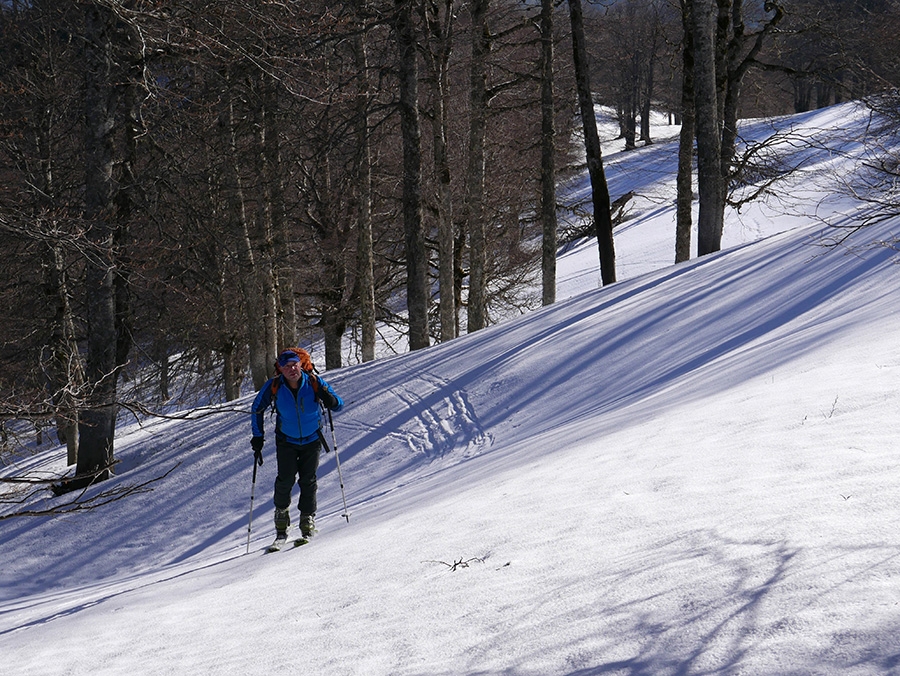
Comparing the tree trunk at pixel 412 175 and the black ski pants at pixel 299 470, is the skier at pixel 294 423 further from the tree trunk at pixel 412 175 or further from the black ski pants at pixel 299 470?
the tree trunk at pixel 412 175

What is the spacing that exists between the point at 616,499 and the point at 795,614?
2.01 meters

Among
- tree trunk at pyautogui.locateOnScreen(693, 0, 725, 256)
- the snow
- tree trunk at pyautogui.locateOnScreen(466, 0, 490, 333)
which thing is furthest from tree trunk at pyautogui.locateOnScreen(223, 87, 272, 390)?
tree trunk at pyautogui.locateOnScreen(693, 0, 725, 256)

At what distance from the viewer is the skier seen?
25.5 ft

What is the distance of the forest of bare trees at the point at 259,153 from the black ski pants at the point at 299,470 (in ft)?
7.60

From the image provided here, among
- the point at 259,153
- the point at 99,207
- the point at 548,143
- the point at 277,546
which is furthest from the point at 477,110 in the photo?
the point at 277,546

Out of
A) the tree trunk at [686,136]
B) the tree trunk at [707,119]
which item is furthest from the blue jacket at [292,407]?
the tree trunk at [686,136]

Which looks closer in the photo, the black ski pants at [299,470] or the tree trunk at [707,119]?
the black ski pants at [299,470]

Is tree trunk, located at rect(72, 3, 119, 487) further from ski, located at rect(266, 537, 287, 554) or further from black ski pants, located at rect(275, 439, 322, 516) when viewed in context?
ski, located at rect(266, 537, 287, 554)

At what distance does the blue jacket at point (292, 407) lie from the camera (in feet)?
25.7

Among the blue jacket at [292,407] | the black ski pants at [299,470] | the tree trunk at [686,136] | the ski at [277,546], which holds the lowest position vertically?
the ski at [277,546]

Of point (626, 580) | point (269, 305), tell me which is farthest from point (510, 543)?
point (269, 305)

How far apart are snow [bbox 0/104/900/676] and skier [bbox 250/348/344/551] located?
1.56 ft

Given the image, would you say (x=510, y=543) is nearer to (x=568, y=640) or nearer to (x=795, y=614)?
(x=568, y=640)

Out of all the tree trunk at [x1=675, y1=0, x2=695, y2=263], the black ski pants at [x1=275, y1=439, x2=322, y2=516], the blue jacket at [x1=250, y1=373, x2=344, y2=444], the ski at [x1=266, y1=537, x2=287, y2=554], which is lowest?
the ski at [x1=266, y1=537, x2=287, y2=554]
